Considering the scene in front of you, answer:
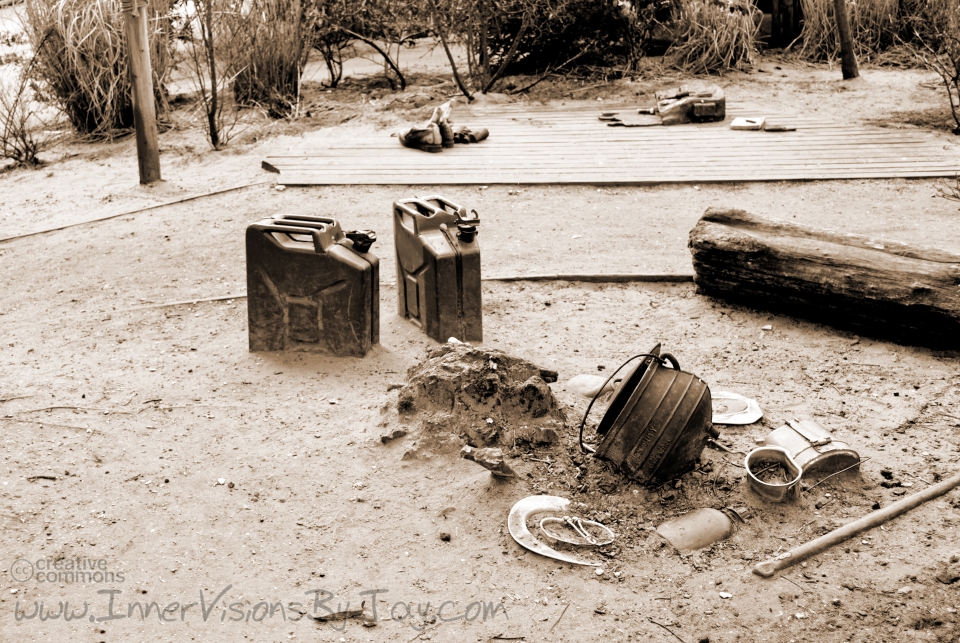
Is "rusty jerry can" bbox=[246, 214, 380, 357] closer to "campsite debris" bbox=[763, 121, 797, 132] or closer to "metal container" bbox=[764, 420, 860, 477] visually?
"metal container" bbox=[764, 420, 860, 477]

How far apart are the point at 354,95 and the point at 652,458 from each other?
27.7ft

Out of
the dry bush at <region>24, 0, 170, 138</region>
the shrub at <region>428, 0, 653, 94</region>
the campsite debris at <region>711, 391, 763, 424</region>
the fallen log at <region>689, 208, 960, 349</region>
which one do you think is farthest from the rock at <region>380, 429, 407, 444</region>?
the shrub at <region>428, 0, 653, 94</region>

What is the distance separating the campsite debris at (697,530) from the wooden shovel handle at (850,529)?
0.21 metres

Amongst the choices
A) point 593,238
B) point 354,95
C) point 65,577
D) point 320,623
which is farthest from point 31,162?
point 320,623

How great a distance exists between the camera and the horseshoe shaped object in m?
3.26

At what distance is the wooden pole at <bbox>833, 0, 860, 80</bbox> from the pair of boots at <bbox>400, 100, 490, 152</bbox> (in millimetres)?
4140

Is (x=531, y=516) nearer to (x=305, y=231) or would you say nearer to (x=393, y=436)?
(x=393, y=436)

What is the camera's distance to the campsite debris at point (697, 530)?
333cm

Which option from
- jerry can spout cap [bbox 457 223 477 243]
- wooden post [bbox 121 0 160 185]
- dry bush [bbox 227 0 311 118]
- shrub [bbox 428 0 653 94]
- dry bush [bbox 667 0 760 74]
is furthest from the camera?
dry bush [bbox 667 0 760 74]

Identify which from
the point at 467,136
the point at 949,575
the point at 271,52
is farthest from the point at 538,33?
the point at 949,575

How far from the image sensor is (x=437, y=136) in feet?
28.2

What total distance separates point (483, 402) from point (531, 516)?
66 cm

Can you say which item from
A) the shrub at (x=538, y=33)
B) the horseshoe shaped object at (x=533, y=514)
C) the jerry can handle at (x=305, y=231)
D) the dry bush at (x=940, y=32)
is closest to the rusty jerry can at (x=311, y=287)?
the jerry can handle at (x=305, y=231)

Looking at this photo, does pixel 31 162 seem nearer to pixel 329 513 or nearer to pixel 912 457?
pixel 329 513
